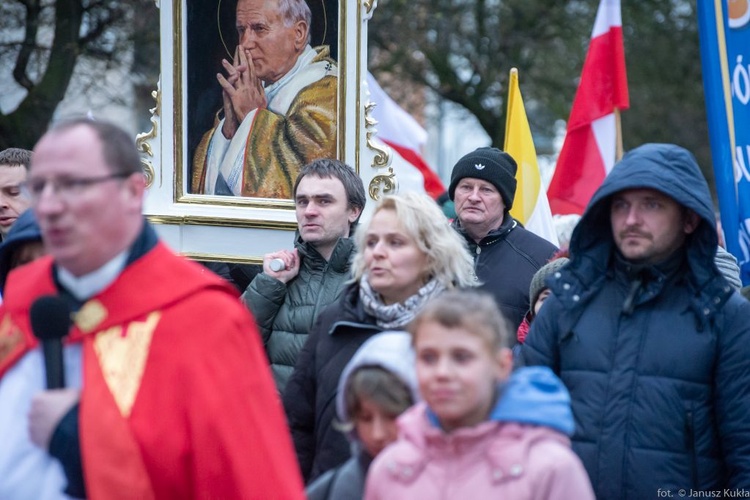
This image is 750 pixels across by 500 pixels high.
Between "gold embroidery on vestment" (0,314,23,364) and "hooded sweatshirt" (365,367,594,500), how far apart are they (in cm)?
93

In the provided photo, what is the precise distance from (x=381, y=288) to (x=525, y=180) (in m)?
4.11

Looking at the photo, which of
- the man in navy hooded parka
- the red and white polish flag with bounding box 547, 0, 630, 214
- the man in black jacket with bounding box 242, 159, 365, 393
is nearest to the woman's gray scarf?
the man in navy hooded parka

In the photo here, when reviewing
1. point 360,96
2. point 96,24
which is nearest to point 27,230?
point 360,96

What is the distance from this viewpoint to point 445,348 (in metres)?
3.10

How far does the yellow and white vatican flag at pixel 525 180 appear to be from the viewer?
25.9 feet

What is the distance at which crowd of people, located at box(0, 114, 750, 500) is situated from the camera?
2.81 m

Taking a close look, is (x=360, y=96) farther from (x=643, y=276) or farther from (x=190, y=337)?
(x=190, y=337)

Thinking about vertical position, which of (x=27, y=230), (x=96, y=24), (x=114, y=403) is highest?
(x=96, y=24)

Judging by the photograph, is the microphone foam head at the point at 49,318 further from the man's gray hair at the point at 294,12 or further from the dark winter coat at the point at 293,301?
the man's gray hair at the point at 294,12

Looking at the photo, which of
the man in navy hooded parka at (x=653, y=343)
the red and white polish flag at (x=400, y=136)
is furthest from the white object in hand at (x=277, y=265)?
the red and white polish flag at (x=400, y=136)

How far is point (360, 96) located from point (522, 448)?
444 cm

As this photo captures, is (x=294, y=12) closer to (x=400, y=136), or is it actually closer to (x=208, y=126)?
(x=208, y=126)

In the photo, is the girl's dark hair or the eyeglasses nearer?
the eyeglasses

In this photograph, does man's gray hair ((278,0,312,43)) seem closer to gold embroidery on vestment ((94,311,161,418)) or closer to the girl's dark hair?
the girl's dark hair
